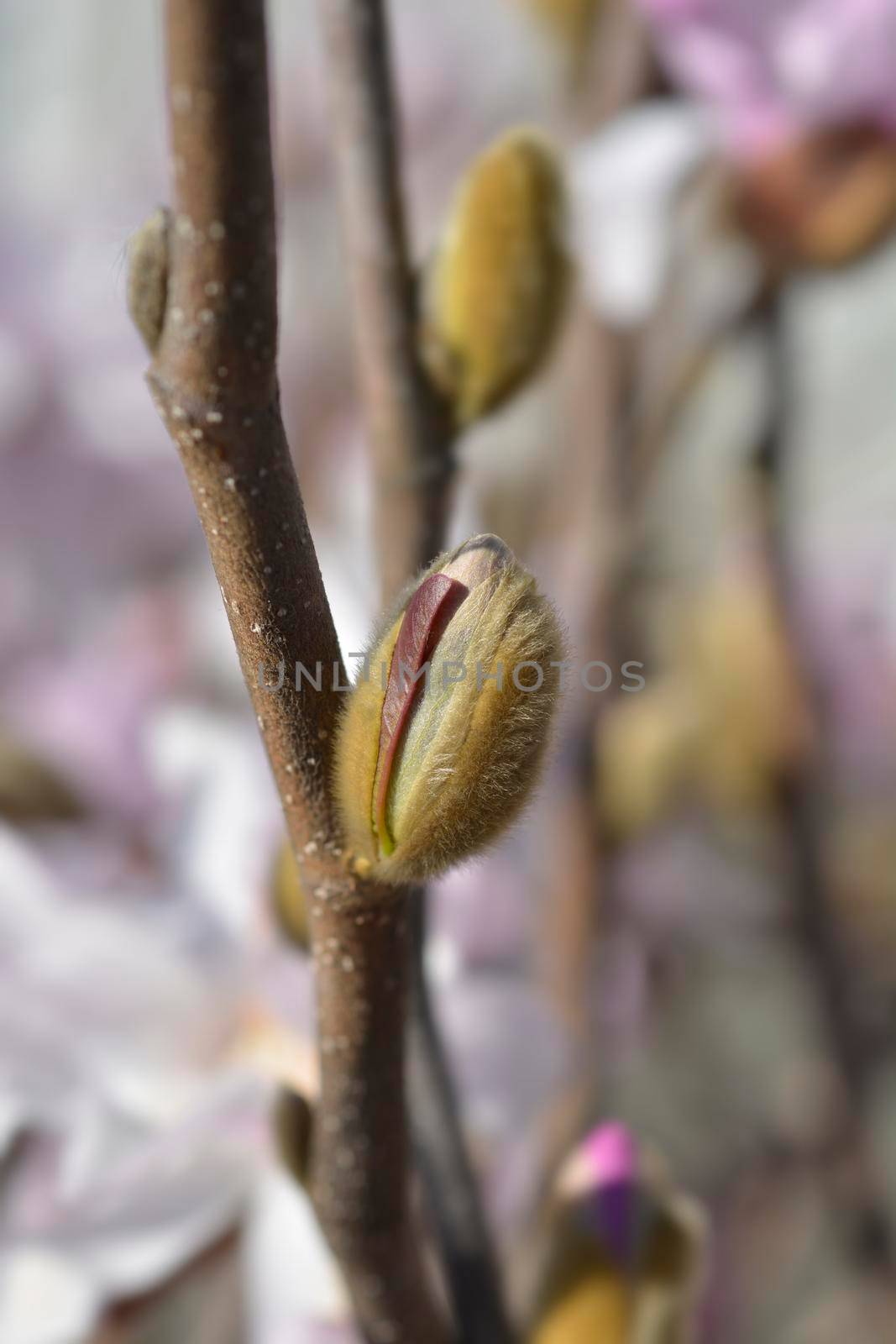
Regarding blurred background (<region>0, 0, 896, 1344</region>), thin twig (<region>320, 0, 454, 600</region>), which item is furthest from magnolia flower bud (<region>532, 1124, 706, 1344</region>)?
thin twig (<region>320, 0, 454, 600</region>)

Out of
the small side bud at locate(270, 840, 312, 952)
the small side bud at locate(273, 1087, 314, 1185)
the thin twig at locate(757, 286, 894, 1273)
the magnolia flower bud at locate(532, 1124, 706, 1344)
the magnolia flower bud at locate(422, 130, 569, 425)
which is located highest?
the magnolia flower bud at locate(422, 130, 569, 425)

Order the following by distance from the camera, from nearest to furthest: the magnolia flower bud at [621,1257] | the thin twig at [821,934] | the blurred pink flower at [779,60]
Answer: the magnolia flower bud at [621,1257], the blurred pink flower at [779,60], the thin twig at [821,934]

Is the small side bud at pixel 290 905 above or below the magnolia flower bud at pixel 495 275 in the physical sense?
below

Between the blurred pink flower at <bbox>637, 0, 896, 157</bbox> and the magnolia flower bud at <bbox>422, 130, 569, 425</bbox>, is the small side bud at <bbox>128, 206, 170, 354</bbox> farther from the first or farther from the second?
the blurred pink flower at <bbox>637, 0, 896, 157</bbox>

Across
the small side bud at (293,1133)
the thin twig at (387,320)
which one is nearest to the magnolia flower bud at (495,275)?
the thin twig at (387,320)

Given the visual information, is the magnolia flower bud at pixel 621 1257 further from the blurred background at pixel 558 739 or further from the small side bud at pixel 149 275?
the small side bud at pixel 149 275

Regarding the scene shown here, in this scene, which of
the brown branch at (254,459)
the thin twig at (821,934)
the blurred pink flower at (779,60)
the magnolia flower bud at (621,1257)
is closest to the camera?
the brown branch at (254,459)
